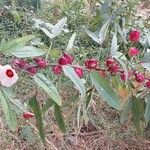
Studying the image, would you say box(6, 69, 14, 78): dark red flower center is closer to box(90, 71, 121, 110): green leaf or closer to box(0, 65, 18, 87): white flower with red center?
box(0, 65, 18, 87): white flower with red center

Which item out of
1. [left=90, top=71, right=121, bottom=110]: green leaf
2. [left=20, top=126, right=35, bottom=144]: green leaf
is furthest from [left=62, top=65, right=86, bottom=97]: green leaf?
[left=20, top=126, right=35, bottom=144]: green leaf

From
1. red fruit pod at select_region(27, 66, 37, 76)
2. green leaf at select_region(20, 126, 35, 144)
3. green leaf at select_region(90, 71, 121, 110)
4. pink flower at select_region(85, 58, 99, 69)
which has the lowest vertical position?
green leaf at select_region(20, 126, 35, 144)

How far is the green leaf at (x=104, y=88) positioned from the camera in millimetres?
925

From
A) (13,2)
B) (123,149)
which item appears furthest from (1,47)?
(13,2)

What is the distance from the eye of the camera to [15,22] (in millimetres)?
2691

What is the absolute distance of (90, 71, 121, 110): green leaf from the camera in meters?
0.92

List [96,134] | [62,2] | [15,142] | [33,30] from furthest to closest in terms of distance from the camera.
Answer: [62,2]
[33,30]
[96,134]
[15,142]

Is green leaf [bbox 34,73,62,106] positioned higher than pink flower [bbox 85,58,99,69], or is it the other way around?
green leaf [bbox 34,73,62,106]

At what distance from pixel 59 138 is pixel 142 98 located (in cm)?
51

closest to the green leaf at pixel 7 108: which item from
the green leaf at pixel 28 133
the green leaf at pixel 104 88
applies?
the green leaf at pixel 104 88

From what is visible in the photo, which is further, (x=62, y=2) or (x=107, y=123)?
(x=62, y=2)

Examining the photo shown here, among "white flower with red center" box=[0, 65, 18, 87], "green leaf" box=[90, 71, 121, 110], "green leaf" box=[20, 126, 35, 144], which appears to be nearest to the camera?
"white flower with red center" box=[0, 65, 18, 87]

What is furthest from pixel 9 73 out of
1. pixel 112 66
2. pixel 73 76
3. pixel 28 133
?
pixel 28 133

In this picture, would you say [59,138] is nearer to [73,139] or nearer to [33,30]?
[73,139]
